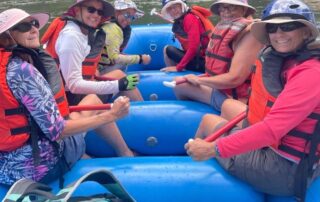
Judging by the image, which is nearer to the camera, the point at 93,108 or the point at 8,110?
the point at 8,110

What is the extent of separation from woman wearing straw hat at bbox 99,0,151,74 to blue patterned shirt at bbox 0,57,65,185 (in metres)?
1.74

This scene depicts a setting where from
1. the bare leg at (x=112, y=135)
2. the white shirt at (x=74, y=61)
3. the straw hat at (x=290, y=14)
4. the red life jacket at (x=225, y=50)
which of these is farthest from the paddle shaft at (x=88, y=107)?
the straw hat at (x=290, y=14)

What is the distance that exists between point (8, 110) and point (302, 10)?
124 centimetres

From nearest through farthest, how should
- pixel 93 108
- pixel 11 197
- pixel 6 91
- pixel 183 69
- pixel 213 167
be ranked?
pixel 11 197
pixel 6 91
pixel 213 167
pixel 93 108
pixel 183 69

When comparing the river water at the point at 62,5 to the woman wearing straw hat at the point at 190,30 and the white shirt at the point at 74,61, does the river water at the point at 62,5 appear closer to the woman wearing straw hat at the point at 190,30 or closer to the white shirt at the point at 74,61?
the woman wearing straw hat at the point at 190,30

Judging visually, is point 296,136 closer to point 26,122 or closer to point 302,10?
point 302,10

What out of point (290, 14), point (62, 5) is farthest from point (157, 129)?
point (62, 5)

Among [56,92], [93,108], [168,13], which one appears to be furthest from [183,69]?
[56,92]

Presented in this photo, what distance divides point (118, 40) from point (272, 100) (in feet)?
6.74

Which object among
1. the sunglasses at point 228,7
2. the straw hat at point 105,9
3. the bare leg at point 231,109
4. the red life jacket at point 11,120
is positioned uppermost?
the sunglasses at point 228,7

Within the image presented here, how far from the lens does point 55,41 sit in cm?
286

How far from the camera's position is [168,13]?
13.3ft

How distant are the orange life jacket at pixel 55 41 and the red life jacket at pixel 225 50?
755 mm

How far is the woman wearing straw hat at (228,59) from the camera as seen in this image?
2.60 meters
